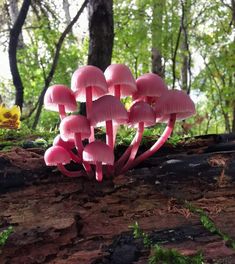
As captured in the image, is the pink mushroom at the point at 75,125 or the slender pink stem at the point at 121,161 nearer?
the pink mushroom at the point at 75,125

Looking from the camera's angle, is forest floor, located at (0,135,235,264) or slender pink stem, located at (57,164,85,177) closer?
forest floor, located at (0,135,235,264)

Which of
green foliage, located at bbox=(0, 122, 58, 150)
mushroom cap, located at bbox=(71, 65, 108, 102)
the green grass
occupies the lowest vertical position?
the green grass

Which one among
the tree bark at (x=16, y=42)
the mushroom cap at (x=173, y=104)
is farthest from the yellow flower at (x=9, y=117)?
the tree bark at (x=16, y=42)

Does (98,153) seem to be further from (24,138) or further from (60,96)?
(24,138)

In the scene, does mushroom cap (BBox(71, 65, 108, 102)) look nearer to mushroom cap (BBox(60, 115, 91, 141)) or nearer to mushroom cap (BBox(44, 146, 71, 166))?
mushroom cap (BBox(60, 115, 91, 141))

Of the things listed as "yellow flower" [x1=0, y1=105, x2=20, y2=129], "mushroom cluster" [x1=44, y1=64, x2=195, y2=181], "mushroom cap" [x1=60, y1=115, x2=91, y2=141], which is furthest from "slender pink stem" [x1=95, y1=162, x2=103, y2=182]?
"yellow flower" [x1=0, y1=105, x2=20, y2=129]

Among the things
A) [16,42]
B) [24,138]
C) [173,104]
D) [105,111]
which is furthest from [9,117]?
[16,42]

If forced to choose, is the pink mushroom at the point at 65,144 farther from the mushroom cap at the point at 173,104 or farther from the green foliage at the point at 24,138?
the mushroom cap at the point at 173,104
